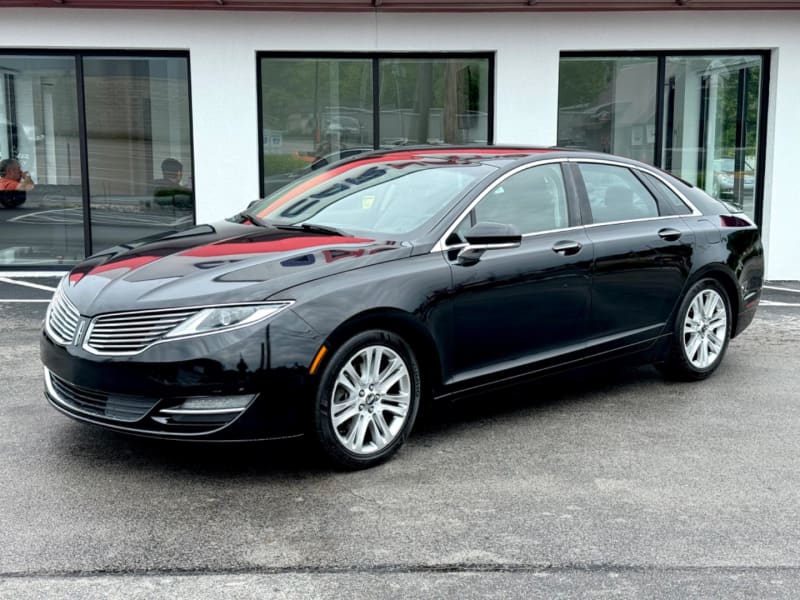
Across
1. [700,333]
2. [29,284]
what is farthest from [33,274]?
[700,333]

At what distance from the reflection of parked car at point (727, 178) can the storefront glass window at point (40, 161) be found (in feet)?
25.8

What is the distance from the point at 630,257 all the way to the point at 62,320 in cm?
334

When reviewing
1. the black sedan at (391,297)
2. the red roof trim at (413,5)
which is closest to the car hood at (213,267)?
the black sedan at (391,297)

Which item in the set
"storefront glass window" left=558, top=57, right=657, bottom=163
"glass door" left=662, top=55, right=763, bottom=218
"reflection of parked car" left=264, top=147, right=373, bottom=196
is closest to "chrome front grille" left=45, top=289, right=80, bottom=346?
"reflection of parked car" left=264, top=147, right=373, bottom=196

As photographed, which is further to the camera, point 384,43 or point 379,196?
point 384,43

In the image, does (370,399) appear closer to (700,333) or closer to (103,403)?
(103,403)

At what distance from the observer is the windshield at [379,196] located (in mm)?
5293

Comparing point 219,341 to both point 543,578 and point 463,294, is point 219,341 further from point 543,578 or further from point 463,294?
point 543,578

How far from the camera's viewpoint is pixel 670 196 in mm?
6430

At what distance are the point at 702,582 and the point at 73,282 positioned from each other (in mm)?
3310

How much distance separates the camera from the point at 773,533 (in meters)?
3.98

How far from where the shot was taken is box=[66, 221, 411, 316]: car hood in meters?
4.36

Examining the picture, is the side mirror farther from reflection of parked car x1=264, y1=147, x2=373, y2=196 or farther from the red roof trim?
reflection of parked car x1=264, y1=147, x2=373, y2=196

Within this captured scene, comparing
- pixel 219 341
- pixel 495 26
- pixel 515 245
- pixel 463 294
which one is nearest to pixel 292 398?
pixel 219 341
